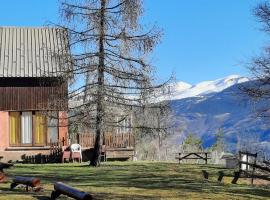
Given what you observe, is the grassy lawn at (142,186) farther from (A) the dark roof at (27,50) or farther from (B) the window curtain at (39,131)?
(A) the dark roof at (27,50)

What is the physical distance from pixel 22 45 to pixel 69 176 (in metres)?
17.2

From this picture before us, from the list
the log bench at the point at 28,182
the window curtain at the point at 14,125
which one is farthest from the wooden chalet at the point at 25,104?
the log bench at the point at 28,182

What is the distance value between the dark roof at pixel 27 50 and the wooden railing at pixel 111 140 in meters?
4.72

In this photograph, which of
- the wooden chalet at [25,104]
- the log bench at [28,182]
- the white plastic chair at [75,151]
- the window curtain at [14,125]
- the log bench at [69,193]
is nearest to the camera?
the log bench at [69,193]

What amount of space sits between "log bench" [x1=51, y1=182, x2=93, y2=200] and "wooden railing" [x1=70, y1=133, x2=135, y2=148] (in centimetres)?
2142

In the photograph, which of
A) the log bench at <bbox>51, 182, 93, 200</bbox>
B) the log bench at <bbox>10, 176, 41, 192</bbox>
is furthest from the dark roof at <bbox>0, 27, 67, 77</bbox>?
the log bench at <bbox>51, 182, 93, 200</bbox>

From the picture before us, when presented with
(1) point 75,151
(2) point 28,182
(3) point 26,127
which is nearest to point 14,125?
(3) point 26,127

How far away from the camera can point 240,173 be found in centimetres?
→ 2259

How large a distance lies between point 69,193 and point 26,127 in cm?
2318

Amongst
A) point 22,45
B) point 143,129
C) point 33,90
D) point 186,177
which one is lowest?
point 186,177

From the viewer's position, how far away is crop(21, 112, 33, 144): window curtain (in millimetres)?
35781

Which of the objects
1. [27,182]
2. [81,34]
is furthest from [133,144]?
[27,182]

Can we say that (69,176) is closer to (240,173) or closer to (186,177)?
(186,177)

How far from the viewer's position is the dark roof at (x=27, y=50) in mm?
35184
